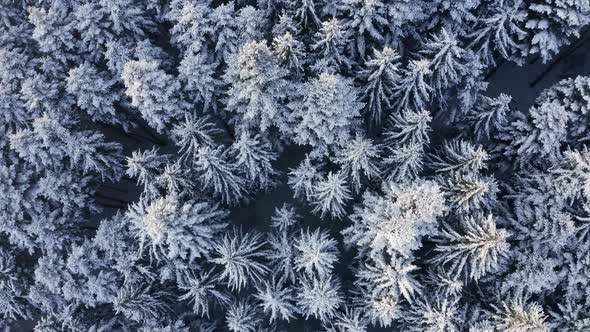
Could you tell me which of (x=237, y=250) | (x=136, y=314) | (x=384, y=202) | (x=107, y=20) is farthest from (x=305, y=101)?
(x=136, y=314)

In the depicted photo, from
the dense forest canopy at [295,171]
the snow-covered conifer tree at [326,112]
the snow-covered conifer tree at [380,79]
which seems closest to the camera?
the snow-covered conifer tree at [326,112]

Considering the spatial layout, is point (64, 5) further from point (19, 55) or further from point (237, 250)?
point (237, 250)

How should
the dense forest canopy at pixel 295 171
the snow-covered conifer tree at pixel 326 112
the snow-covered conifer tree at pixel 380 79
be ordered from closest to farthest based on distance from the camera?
1. the snow-covered conifer tree at pixel 326 112
2. the dense forest canopy at pixel 295 171
3. the snow-covered conifer tree at pixel 380 79

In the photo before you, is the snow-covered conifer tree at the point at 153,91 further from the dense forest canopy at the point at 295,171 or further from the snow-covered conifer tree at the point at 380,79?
the snow-covered conifer tree at the point at 380,79

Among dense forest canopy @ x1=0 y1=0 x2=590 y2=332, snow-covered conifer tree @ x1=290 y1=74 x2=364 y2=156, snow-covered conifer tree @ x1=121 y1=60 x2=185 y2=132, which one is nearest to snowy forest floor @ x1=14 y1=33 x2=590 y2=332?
dense forest canopy @ x1=0 y1=0 x2=590 y2=332

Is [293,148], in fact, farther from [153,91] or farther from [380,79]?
[153,91]

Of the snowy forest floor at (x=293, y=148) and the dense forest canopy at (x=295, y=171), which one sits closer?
the dense forest canopy at (x=295, y=171)

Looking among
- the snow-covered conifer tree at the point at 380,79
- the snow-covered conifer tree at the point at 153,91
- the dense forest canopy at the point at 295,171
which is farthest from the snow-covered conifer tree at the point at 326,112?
the snow-covered conifer tree at the point at 153,91

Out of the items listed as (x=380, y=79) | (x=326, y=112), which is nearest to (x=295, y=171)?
(x=326, y=112)
